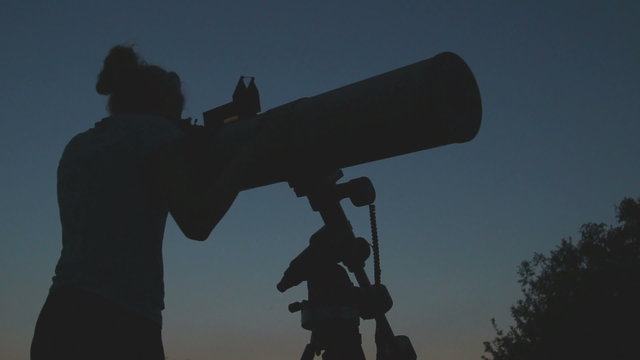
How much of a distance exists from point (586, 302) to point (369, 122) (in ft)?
90.2

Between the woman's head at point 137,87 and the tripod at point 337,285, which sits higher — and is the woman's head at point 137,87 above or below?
above

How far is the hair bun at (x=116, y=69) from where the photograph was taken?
2396 millimetres

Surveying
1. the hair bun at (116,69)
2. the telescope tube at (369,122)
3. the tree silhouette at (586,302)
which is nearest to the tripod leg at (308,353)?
the telescope tube at (369,122)

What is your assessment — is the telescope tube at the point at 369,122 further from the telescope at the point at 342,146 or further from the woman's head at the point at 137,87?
the woman's head at the point at 137,87

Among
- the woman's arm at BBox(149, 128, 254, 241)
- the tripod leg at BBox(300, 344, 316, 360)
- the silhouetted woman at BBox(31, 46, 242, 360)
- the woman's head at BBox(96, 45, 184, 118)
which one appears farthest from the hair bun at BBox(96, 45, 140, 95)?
the tripod leg at BBox(300, 344, 316, 360)

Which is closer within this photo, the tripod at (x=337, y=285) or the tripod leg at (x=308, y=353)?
the tripod at (x=337, y=285)

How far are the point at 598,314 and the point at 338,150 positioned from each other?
87.7ft

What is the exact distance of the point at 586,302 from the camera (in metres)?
26.0

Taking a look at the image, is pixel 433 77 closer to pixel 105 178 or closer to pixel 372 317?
pixel 372 317

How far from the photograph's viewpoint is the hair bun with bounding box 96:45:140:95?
2396 millimetres

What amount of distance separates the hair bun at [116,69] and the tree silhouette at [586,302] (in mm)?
26220

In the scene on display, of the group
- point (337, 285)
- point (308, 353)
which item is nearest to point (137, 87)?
point (337, 285)

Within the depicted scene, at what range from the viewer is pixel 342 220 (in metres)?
2.68

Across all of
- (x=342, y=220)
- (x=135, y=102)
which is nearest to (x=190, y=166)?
(x=135, y=102)
